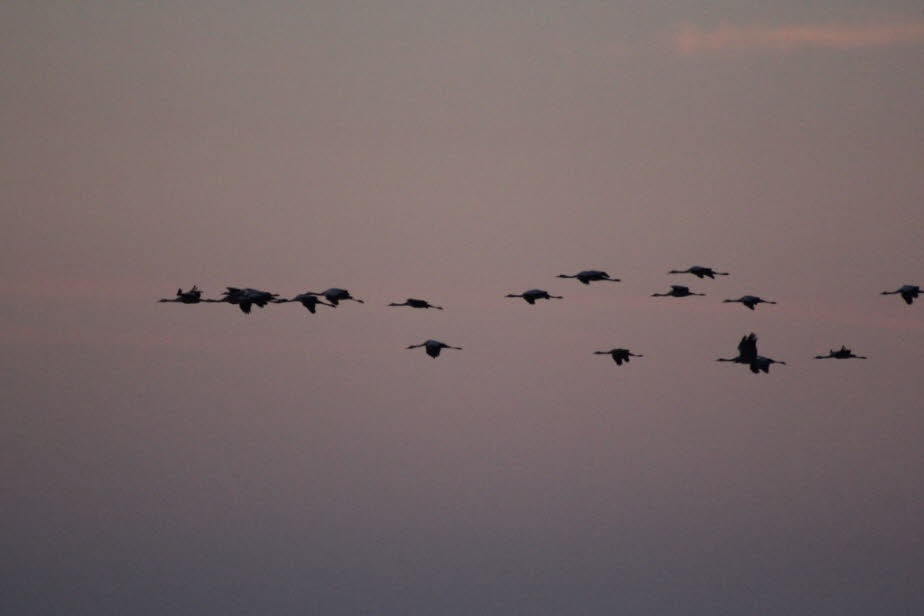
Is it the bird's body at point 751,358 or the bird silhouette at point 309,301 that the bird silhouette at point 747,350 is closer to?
the bird's body at point 751,358

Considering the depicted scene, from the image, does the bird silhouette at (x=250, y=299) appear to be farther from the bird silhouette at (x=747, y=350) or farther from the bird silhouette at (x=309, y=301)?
the bird silhouette at (x=747, y=350)

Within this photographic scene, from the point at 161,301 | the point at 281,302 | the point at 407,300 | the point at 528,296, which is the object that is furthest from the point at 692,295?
the point at 161,301

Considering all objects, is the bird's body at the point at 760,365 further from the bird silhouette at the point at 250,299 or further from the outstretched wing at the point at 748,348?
the bird silhouette at the point at 250,299

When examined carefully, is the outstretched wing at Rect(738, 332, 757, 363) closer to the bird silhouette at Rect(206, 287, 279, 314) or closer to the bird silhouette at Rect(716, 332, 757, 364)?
the bird silhouette at Rect(716, 332, 757, 364)

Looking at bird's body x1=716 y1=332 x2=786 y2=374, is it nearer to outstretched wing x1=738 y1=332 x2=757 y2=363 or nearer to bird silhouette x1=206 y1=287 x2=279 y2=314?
outstretched wing x1=738 y1=332 x2=757 y2=363

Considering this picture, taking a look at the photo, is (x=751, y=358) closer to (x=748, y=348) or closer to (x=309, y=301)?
(x=748, y=348)

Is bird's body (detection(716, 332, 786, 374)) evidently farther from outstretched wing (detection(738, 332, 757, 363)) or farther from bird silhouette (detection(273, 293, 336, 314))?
bird silhouette (detection(273, 293, 336, 314))

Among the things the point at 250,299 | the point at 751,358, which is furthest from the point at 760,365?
the point at 250,299

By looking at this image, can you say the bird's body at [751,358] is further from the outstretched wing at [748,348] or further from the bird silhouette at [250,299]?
the bird silhouette at [250,299]

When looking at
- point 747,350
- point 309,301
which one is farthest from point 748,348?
point 309,301

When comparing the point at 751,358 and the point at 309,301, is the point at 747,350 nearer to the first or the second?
the point at 751,358

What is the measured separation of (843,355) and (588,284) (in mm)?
19082

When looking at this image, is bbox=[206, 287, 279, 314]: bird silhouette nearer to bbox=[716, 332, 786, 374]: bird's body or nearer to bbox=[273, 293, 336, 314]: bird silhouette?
bbox=[273, 293, 336, 314]: bird silhouette

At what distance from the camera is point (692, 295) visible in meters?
96.5
